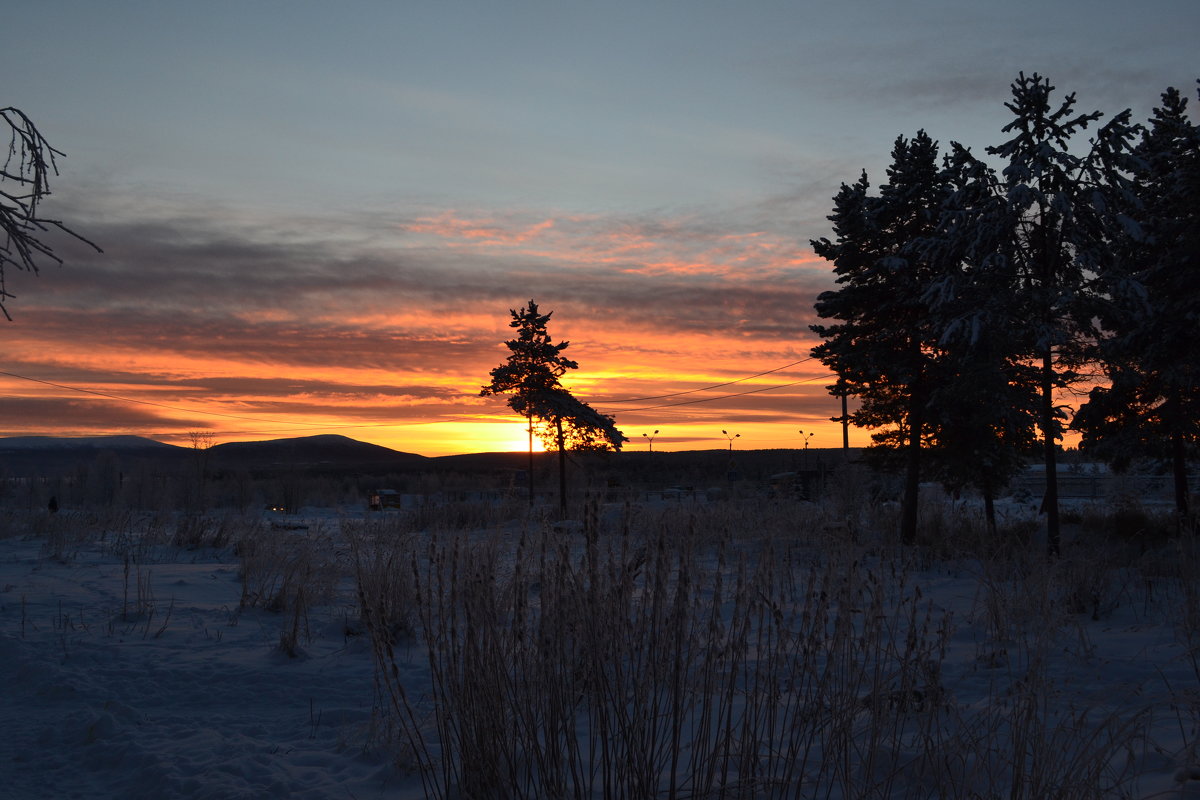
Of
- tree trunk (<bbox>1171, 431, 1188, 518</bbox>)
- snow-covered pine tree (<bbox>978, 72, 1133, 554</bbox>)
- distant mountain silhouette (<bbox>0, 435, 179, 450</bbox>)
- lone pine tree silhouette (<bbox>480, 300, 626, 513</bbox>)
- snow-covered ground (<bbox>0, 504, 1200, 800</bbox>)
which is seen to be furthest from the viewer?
distant mountain silhouette (<bbox>0, 435, 179, 450</bbox>)

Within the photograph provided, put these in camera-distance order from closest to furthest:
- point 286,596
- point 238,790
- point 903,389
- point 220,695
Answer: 1. point 238,790
2. point 220,695
3. point 286,596
4. point 903,389

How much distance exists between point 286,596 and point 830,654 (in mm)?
6467

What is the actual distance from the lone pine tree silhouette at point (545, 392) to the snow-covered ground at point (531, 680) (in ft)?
79.1

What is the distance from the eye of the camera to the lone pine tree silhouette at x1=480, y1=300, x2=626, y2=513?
3431cm

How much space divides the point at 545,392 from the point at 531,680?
31.0 meters

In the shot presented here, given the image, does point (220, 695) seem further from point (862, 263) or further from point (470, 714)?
point (862, 263)

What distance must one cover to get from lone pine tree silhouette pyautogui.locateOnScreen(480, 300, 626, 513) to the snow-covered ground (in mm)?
24095

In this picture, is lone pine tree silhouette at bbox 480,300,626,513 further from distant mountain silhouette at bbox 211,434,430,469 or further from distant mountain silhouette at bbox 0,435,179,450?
distant mountain silhouette at bbox 0,435,179,450

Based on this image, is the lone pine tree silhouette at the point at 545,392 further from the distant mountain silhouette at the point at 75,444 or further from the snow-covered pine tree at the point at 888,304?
→ the distant mountain silhouette at the point at 75,444

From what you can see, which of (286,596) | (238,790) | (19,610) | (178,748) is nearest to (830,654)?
(238,790)

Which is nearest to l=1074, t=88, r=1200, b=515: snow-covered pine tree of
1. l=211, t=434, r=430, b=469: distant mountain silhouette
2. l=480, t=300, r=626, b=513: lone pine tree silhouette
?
l=480, t=300, r=626, b=513: lone pine tree silhouette

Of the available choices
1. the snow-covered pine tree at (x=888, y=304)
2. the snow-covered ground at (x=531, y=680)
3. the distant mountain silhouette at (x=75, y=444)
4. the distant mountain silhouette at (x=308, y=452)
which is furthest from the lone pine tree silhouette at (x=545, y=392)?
the distant mountain silhouette at (x=75, y=444)

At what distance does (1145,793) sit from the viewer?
3641 mm

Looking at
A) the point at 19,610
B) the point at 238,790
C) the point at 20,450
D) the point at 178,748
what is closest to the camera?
the point at 238,790
